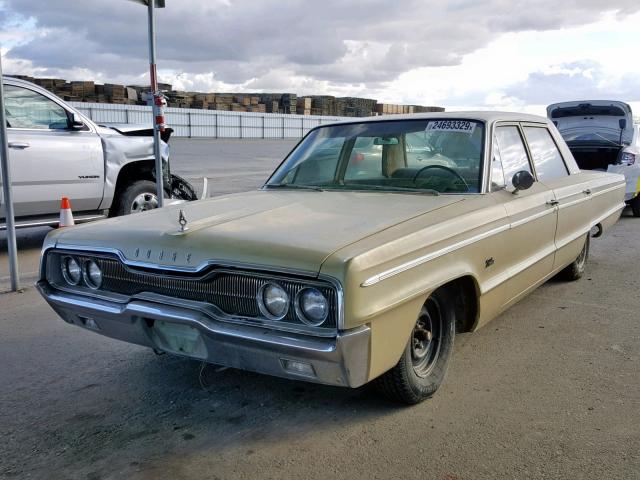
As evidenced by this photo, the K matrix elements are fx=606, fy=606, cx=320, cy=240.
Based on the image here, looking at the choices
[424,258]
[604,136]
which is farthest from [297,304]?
[604,136]

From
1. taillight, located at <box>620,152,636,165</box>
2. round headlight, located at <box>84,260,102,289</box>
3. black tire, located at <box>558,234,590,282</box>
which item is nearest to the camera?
round headlight, located at <box>84,260,102,289</box>

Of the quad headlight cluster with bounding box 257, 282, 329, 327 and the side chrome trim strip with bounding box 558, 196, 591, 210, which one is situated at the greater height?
the side chrome trim strip with bounding box 558, 196, 591, 210

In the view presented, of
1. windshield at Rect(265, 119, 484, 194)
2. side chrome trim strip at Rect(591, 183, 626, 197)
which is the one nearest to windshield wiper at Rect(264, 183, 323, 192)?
windshield at Rect(265, 119, 484, 194)

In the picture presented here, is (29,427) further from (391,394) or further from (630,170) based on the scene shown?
(630,170)

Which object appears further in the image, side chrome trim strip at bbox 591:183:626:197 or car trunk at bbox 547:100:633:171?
car trunk at bbox 547:100:633:171

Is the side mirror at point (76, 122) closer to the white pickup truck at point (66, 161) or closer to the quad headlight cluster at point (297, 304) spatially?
the white pickup truck at point (66, 161)

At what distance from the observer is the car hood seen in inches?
104

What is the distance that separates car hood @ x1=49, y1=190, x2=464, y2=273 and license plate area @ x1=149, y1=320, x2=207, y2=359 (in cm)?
31

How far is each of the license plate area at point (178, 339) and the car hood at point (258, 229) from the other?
1.03 feet

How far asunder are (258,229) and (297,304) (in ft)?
1.66

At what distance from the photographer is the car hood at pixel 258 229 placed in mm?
2654

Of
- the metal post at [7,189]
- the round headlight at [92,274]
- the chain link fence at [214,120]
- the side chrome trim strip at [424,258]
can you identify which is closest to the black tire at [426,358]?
the side chrome trim strip at [424,258]

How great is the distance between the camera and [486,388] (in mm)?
Answer: 3506

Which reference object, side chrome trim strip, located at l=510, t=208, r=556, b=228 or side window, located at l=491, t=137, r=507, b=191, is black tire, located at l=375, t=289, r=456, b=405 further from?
side window, located at l=491, t=137, r=507, b=191
